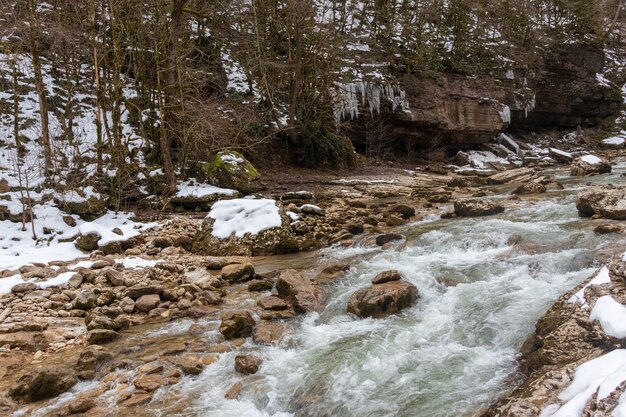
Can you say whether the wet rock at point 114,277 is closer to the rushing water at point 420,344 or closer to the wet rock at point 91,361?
the rushing water at point 420,344

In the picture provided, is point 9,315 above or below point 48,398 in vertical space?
above

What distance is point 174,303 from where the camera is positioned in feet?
20.2

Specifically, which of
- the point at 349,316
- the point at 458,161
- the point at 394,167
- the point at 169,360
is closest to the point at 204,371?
the point at 169,360

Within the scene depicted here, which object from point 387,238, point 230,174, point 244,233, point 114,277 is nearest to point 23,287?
point 114,277

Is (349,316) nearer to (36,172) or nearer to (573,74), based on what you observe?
(36,172)

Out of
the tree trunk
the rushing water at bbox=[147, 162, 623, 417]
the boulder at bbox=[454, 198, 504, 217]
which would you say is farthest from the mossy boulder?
the rushing water at bbox=[147, 162, 623, 417]

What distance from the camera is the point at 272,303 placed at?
5848mm

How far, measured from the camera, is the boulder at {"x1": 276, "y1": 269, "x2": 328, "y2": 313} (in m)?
5.77

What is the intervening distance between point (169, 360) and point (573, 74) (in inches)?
1237

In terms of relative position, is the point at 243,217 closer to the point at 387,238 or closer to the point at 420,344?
the point at 387,238

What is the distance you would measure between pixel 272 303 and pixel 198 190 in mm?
7261

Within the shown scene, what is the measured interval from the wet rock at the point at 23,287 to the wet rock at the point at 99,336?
5.62ft

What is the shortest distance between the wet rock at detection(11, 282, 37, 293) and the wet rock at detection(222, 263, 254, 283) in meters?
2.75

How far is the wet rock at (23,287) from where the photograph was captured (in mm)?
6055
